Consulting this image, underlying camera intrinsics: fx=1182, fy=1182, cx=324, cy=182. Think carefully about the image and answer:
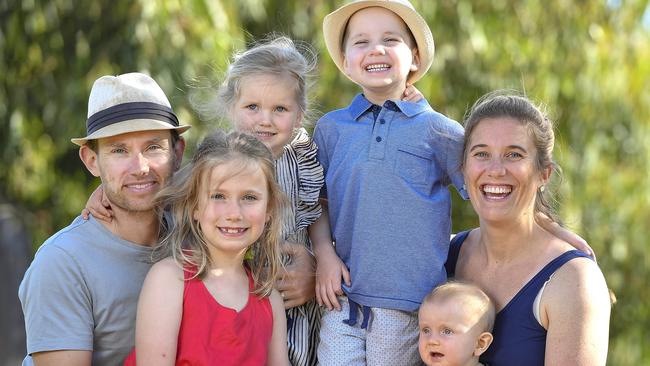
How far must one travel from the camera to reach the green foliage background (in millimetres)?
6523

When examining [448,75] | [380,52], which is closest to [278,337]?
[380,52]

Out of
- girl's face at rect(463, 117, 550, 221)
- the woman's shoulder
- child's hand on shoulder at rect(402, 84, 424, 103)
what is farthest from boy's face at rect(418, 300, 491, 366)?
child's hand on shoulder at rect(402, 84, 424, 103)

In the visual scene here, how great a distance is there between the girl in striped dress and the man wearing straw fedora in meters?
0.28

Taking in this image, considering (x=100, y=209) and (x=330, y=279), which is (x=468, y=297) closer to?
(x=330, y=279)

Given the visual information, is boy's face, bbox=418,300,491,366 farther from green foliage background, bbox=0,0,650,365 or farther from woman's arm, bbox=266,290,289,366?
green foliage background, bbox=0,0,650,365

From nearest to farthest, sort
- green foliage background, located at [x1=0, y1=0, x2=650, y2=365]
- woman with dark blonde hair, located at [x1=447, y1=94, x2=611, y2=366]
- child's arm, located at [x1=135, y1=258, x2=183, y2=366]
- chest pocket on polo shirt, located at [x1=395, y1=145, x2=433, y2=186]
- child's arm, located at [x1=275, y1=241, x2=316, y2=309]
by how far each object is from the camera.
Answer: child's arm, located at [x1=135, y1=258, x2=183, y2=366]
woman with dark blonde hair, located at [x1=447, y1=94, x2=611, y2=366]
chest pocket on polo shirt, located at [x1=395, y1=145, x2=433, y2=186]
child's arm, located at [x1=275, y1=241, x2=316, y2=309]
green foliage background, located at [x1=0, y1=0, x2=650, y2=365]

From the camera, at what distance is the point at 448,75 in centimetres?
720

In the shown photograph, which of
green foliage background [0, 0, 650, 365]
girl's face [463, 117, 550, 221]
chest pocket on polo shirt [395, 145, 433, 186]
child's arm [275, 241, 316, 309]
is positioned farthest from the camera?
green foliage background [0, 0, 650, 365]

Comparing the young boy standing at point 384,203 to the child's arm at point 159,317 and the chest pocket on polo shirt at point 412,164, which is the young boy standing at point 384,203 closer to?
the chest pocket on polo shirt at point 412,164

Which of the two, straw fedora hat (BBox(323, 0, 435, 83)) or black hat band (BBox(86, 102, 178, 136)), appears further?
straw fedora hat (BBox(323, 0, 435, 83))

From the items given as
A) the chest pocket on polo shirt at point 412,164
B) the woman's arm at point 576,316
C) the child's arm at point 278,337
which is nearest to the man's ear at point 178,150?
the child's arm at point 278,337

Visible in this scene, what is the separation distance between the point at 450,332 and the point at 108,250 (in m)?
1.17

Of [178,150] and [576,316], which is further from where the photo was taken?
[178,150]

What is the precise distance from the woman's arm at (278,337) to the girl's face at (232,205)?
26 cm
